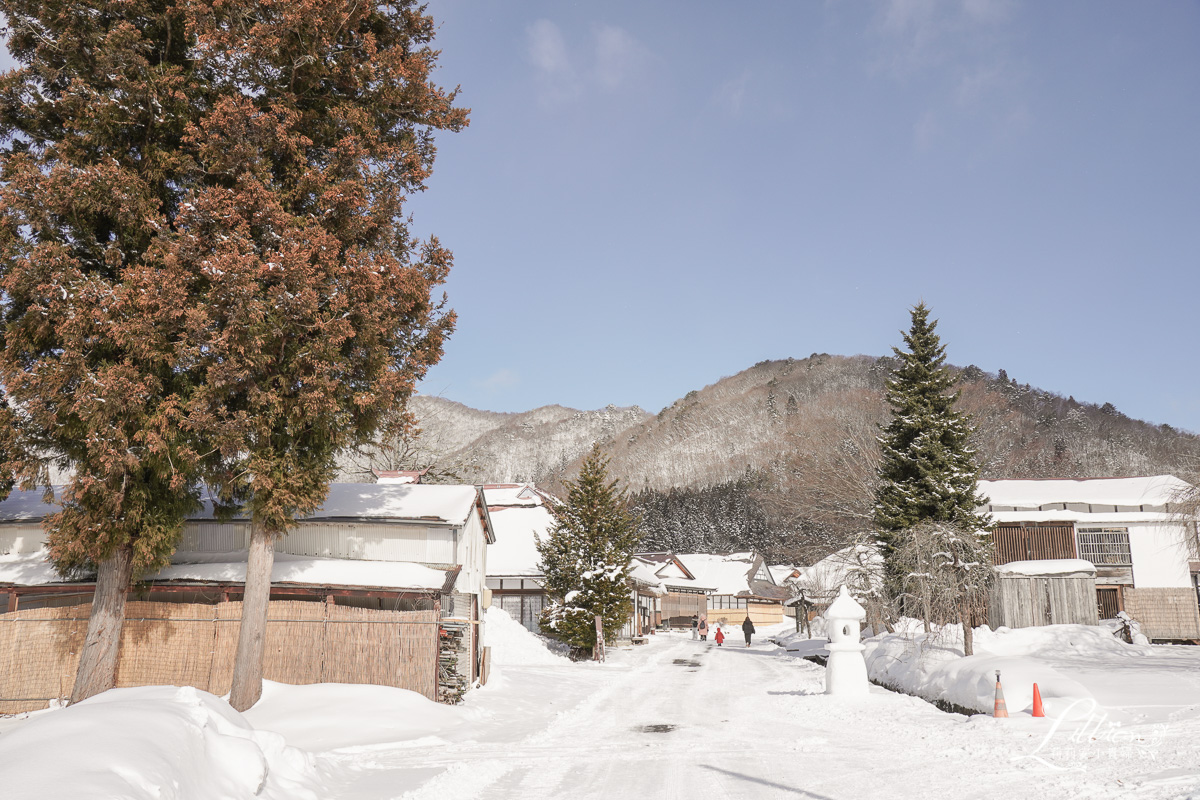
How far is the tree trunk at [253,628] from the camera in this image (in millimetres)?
14492

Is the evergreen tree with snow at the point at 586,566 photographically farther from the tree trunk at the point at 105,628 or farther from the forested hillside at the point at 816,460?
the tree trunk at the point at 105,628

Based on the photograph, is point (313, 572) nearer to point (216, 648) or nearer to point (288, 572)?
point (288, 572)

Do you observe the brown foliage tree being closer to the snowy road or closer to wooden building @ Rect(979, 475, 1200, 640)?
the snowy road

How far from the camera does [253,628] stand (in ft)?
48.3

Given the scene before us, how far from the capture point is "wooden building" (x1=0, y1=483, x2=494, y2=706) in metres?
17.0

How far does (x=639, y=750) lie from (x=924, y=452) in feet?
65.5

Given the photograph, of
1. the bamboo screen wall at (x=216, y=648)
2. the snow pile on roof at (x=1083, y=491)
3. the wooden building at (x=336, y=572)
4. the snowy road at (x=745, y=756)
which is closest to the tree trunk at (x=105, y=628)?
the bamboo screen wall at (x=216, y=648)

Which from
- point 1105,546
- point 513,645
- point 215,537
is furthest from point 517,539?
point 1105,546

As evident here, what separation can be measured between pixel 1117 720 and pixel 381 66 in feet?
57.8

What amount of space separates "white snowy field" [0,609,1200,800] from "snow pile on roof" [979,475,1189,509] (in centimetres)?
2090

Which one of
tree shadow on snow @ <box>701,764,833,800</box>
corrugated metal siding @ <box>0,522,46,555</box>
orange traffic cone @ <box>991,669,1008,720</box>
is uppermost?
corrugated metal siding @ <box>0,522,46,555</box>

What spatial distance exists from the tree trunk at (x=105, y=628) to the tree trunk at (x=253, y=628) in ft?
8.21

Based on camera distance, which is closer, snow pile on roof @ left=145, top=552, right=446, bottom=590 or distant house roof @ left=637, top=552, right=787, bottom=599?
snow pile on roof @ left=145, top=552, right=446, bottom=590

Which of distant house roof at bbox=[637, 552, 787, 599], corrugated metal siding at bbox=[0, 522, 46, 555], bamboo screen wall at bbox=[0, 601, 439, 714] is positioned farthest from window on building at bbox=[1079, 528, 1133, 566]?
corrugated metal siding at bbox=[0, 522, 46, 555]
